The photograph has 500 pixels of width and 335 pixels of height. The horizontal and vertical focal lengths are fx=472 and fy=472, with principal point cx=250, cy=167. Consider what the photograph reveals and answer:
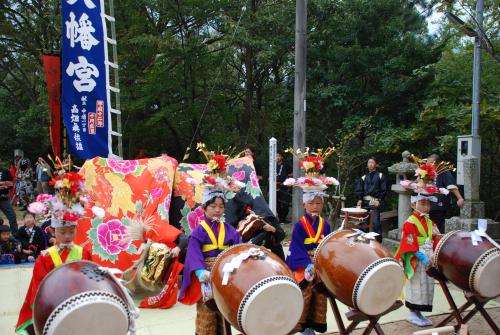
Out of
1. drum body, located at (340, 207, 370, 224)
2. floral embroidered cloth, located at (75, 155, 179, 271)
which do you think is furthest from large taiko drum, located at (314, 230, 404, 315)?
drum body, located at (340, 207, 370, 224)

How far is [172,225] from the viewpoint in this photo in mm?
5668

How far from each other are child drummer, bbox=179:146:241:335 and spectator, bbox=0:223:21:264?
4075 mm

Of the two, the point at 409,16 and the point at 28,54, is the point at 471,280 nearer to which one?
the point at 409,16

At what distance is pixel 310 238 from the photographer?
13.3 ft

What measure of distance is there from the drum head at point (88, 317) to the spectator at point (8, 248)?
4693mm

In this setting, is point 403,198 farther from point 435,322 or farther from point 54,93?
point 54,93

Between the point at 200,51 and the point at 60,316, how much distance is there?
8.96 meters

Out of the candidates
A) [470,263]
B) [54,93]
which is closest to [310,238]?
[470,263]

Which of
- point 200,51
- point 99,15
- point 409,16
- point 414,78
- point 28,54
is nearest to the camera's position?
point 99,15

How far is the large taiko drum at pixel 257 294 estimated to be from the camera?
2766 millimetres

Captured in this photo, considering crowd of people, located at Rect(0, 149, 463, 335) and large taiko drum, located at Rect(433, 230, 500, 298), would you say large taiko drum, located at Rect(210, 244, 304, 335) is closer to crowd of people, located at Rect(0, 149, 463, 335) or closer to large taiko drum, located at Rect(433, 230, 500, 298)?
crowd of people, located at Rect(0, 149, 463, 335)

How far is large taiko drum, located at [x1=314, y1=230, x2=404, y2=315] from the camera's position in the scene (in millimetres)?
3156

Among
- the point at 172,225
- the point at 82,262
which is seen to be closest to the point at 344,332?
the point at 82,262

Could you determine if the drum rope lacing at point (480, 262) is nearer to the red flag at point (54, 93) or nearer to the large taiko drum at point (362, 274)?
the large taiko drum at point (362, 274)
